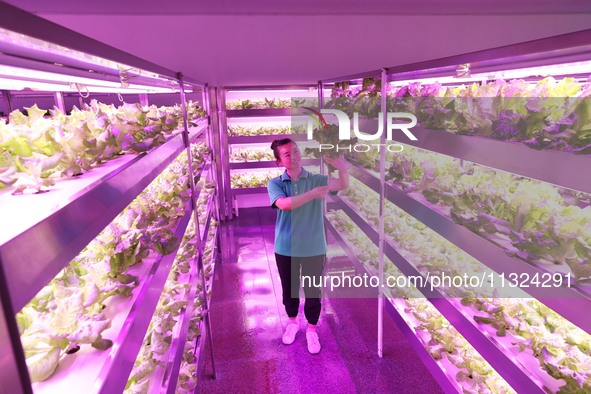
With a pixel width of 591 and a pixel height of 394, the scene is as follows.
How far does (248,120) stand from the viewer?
7.30 m

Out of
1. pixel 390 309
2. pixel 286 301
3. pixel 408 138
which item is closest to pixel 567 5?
pixel 408 138

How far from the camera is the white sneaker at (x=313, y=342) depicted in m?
3.06

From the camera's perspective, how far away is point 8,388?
19.9 inches

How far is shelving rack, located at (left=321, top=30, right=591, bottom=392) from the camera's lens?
120cm

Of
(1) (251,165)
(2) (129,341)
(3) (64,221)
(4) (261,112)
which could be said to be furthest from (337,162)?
(1) (251,165)

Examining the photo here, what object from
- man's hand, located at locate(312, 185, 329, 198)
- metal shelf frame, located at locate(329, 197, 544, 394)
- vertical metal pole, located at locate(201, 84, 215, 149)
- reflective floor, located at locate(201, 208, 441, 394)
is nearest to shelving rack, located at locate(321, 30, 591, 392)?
metal shelf frame, located at locate(329, 197, 544, 394)

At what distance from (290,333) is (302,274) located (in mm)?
541

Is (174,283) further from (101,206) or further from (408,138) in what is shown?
(408,138)

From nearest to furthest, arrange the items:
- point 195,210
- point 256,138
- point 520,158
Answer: point 520,158, point 195,210, point 256,138

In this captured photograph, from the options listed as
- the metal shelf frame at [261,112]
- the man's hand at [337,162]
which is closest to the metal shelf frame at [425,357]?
the man's hand at [337,162]

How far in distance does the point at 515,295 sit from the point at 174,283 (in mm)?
1909

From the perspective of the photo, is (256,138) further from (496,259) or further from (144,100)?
(496,259)

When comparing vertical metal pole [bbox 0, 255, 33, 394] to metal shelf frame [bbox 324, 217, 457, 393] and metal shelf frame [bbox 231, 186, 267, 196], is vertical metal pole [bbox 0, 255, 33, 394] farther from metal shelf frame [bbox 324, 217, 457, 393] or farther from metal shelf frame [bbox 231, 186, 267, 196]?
metal shelf frame [bbox 231, 186, 267, 196]

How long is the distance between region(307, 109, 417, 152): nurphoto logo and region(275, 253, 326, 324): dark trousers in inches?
43.5
